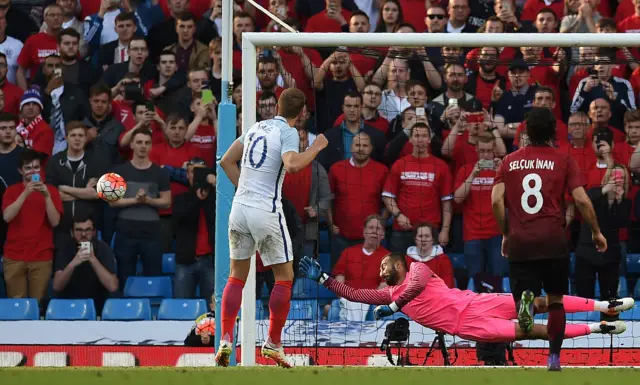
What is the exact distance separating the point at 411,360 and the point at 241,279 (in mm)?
2879

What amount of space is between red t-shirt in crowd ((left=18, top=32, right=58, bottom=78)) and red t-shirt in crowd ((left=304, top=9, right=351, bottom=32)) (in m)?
3.03

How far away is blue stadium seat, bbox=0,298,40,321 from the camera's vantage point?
1277 cm

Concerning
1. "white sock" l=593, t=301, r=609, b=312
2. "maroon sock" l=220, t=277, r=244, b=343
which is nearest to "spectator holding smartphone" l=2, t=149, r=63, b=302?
"maroon sock" l=220, t=277, r=244, b=343

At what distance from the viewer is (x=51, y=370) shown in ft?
24.7

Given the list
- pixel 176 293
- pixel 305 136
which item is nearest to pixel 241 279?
pixel 305 136

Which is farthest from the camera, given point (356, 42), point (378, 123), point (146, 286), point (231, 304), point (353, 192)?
point (146, 286)

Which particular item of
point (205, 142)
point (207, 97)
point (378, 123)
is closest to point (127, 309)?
point (205, 142)

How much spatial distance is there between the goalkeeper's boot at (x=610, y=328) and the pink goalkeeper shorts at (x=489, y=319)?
70cm

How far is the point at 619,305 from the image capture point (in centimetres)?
1066

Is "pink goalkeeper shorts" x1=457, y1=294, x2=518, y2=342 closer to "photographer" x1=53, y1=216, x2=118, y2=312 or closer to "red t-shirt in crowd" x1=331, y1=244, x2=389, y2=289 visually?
"red t-shirt in crowd" x1=331, y1=244, x2=389, y2=289

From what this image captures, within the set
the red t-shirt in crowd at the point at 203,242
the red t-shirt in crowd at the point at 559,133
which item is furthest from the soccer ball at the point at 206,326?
the red t-shirt in crowd at the point at 559,133

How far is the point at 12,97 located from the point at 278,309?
22.0 feet

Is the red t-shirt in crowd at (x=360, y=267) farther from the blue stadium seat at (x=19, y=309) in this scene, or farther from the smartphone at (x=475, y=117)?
the blue stadium seat at (x=19, y=309)

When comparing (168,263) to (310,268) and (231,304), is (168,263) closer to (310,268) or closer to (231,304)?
(310,268)
